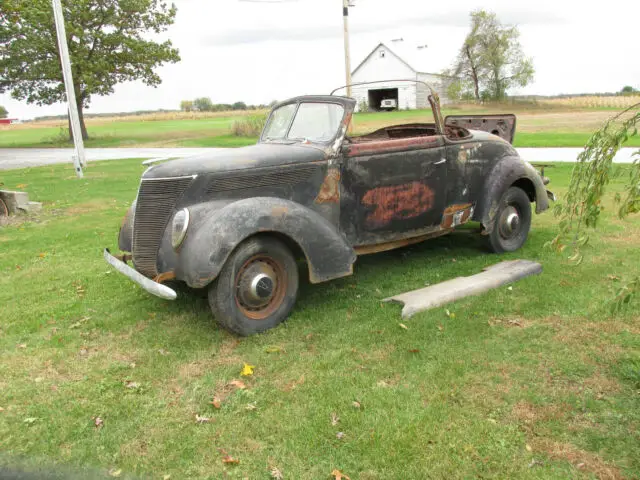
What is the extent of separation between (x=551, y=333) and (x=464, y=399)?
131 cm

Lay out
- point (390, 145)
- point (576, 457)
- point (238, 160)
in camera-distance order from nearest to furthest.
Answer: point (576, 457)
point (238, 160)
point (390, 145)

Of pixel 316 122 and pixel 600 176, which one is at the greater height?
pixel 316 122

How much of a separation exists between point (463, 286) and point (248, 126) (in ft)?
84.2

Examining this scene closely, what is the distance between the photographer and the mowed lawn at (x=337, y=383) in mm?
2998

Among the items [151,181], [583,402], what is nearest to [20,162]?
[151,181]

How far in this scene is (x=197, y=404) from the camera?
11.8 feet

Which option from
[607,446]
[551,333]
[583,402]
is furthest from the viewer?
[551,333]

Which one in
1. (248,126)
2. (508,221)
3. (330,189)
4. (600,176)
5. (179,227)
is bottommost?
(508,221)

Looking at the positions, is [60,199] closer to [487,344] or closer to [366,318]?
[366,318]

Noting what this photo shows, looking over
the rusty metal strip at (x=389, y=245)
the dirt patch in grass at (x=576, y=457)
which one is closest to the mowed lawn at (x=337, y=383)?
the dirt patch in grass at (x=576, y=457)

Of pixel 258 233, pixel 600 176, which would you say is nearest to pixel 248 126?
pixel 258 233

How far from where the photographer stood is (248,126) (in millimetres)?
29438

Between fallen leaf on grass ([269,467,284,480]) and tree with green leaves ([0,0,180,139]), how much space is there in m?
31.1

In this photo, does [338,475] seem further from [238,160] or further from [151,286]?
[238,160]
